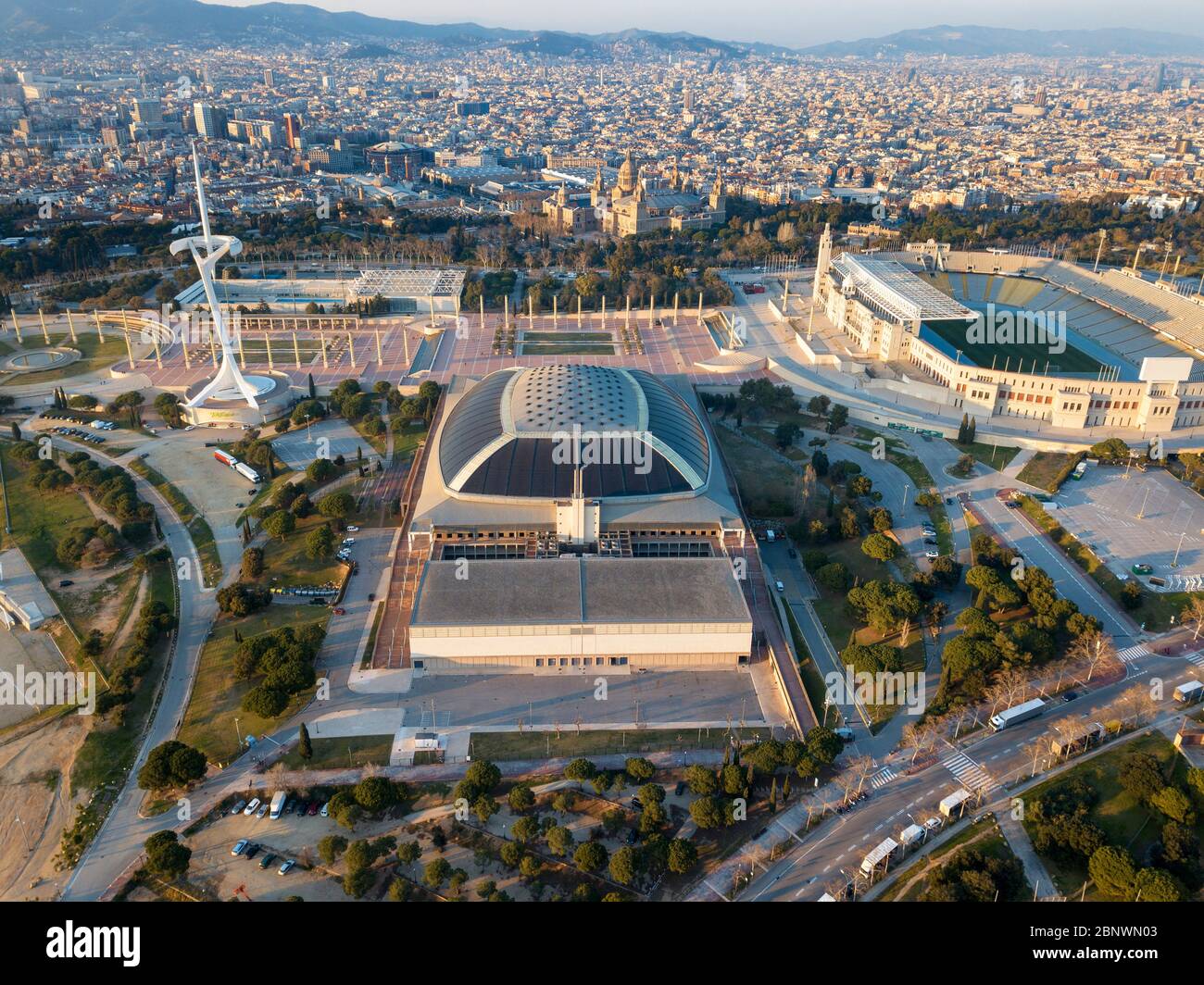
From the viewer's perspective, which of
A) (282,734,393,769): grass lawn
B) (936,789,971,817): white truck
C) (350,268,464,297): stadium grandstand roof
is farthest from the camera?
(350,268,464,297): stadium grandstand roof

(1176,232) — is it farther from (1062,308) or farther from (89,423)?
(89,423)

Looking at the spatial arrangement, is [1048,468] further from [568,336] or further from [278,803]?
[278,803]

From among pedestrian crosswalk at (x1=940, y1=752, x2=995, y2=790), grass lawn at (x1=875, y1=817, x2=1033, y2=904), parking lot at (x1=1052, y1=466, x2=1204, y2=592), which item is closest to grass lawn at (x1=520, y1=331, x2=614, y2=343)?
parking lot at (x1=1052, y1=466, x2=1204, y2=592)

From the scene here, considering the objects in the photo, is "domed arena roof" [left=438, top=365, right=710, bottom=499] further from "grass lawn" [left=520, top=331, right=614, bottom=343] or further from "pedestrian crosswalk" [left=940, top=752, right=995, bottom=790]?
"grass lawn" [left=520, top=331, right=614, bottom=343]

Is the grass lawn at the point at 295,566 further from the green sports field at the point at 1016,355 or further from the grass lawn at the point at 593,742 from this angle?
the green sports field at the point at 1016,355

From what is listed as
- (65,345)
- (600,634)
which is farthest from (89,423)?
(600,634)

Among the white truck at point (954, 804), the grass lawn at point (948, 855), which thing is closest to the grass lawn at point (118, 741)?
the grass lawn at point (948, 855)

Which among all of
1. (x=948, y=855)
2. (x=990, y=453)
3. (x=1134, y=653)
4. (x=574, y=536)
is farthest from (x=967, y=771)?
(x=990, y=453)
